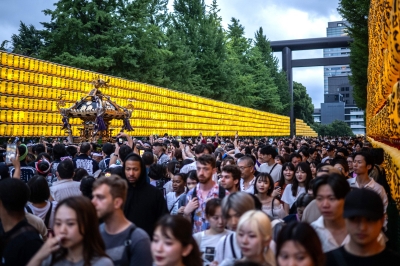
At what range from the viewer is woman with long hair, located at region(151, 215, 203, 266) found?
315cm

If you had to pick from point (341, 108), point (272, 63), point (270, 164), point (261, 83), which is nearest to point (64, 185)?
point (270, 164)

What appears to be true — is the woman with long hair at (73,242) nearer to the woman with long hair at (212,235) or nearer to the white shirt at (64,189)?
the woman with long hair at (212,235)

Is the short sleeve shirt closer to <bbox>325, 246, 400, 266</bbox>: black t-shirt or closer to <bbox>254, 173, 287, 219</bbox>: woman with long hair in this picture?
<bbox>254, 173, 287, 219</bbox>: woman with long hair

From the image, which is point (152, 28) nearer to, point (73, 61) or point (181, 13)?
point (73, 61)

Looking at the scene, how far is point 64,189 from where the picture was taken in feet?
21.3

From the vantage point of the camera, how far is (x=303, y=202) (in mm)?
5352

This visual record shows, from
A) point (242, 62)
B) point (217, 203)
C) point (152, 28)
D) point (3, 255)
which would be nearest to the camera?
point (3, 255)

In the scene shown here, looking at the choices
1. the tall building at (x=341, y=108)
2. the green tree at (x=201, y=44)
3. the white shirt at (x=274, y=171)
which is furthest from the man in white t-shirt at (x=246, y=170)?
the tall building at (x=341, y=108)

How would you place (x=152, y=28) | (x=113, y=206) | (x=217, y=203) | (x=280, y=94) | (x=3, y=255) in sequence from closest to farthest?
1. (x=3, y=255)
2. (x=113, y=206)
3. (x=217, y=203)
4. (x=152, y=28)
5. (x=280, y=94)

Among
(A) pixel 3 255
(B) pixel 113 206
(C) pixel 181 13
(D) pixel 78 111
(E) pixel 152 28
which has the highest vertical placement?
(C) pixel 181 13

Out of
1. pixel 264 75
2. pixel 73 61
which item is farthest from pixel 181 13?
pixel 264 75

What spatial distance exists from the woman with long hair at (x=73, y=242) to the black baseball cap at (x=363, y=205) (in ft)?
4.96

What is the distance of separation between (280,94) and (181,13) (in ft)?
95.2

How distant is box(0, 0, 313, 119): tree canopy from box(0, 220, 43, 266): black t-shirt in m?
24.4
